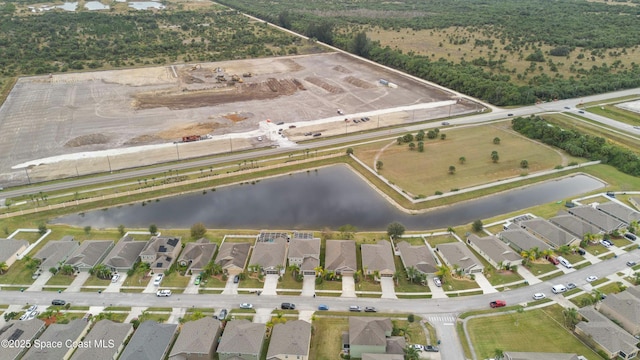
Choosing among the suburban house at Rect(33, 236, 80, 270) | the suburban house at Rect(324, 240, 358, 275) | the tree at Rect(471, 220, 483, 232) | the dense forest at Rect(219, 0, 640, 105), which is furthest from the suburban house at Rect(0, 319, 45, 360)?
the dense forest at Rect(219, 0, 640, 105)

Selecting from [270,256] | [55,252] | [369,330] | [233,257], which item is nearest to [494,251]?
[369,330]

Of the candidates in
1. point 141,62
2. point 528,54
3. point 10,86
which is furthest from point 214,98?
point 528,54

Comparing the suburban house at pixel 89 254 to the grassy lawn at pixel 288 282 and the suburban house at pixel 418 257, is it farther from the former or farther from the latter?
the suburban house at pixel 418 257

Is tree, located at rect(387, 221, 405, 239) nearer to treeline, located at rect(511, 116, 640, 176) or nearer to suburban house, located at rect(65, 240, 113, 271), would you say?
suburban house, located at rect(65, 240, 113, 271)

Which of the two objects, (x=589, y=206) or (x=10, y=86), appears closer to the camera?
(x=589, y=206)

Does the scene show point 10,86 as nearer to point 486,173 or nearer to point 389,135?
point 389,135

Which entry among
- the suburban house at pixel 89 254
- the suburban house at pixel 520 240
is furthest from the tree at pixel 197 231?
the suburban house at pixel 520 240

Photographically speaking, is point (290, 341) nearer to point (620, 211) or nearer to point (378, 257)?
point (378, 257)
